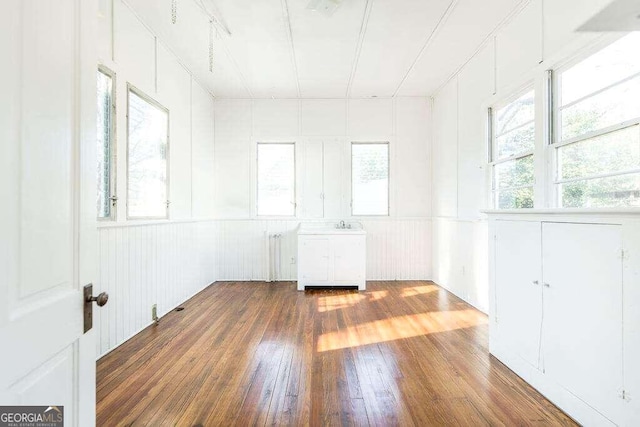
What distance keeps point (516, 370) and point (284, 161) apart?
4.22 meters

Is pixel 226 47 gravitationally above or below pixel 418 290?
above

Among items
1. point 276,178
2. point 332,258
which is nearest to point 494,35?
point 332,258

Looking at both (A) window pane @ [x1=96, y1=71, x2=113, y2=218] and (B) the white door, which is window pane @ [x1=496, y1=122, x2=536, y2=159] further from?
(A) window pane @ [x1=96, y1=71, x2=113, y2=218]

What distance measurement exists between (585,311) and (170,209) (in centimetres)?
389

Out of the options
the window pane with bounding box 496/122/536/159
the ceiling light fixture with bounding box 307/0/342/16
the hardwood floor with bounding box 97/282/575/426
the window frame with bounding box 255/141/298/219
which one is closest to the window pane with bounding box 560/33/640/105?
the window pane with bounding box 496/122/536/159

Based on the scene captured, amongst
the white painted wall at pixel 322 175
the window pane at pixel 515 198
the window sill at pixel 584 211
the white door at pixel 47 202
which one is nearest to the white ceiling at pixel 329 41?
the white painted wall at pixel 322 175

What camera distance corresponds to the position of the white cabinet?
4633mm

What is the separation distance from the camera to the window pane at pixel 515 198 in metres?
2.91

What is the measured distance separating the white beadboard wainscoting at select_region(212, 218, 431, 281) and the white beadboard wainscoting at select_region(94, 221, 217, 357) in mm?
777

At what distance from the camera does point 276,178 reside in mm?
5277

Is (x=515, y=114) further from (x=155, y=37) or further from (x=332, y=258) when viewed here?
(x=155, y=37)

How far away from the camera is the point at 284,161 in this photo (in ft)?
17.3

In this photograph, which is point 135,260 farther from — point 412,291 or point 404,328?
point 412,291

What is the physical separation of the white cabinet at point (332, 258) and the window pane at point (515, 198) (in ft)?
6.19
